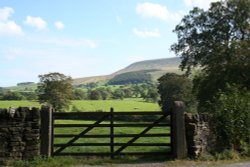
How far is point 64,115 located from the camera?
15094mm

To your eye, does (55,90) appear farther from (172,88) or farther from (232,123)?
(232,123)

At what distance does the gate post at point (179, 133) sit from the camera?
15.0 m

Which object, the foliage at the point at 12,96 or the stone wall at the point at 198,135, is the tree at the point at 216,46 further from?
the foliage at the point at 12,96

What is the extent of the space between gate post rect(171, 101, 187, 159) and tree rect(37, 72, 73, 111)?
61827 mm

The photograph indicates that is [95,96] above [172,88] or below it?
below

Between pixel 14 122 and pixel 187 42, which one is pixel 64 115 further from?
pixel 187 42

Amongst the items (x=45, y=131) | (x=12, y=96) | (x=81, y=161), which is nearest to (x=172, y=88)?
(x=12, y=96)

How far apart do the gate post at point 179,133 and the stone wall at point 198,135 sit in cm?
26

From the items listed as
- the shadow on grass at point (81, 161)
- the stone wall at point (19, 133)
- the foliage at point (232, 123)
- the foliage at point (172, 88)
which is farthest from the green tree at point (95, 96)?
the stone wall at point (19, 133)

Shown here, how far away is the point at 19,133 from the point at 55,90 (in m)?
65.6

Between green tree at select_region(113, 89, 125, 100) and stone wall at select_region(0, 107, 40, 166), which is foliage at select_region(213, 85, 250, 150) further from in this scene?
green tree at select_region(113, 89, 125, 100)

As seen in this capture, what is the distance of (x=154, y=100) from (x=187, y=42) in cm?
5703

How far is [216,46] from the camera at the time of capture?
43.2 metres

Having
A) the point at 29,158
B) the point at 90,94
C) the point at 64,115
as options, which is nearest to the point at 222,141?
the point at 64,115
